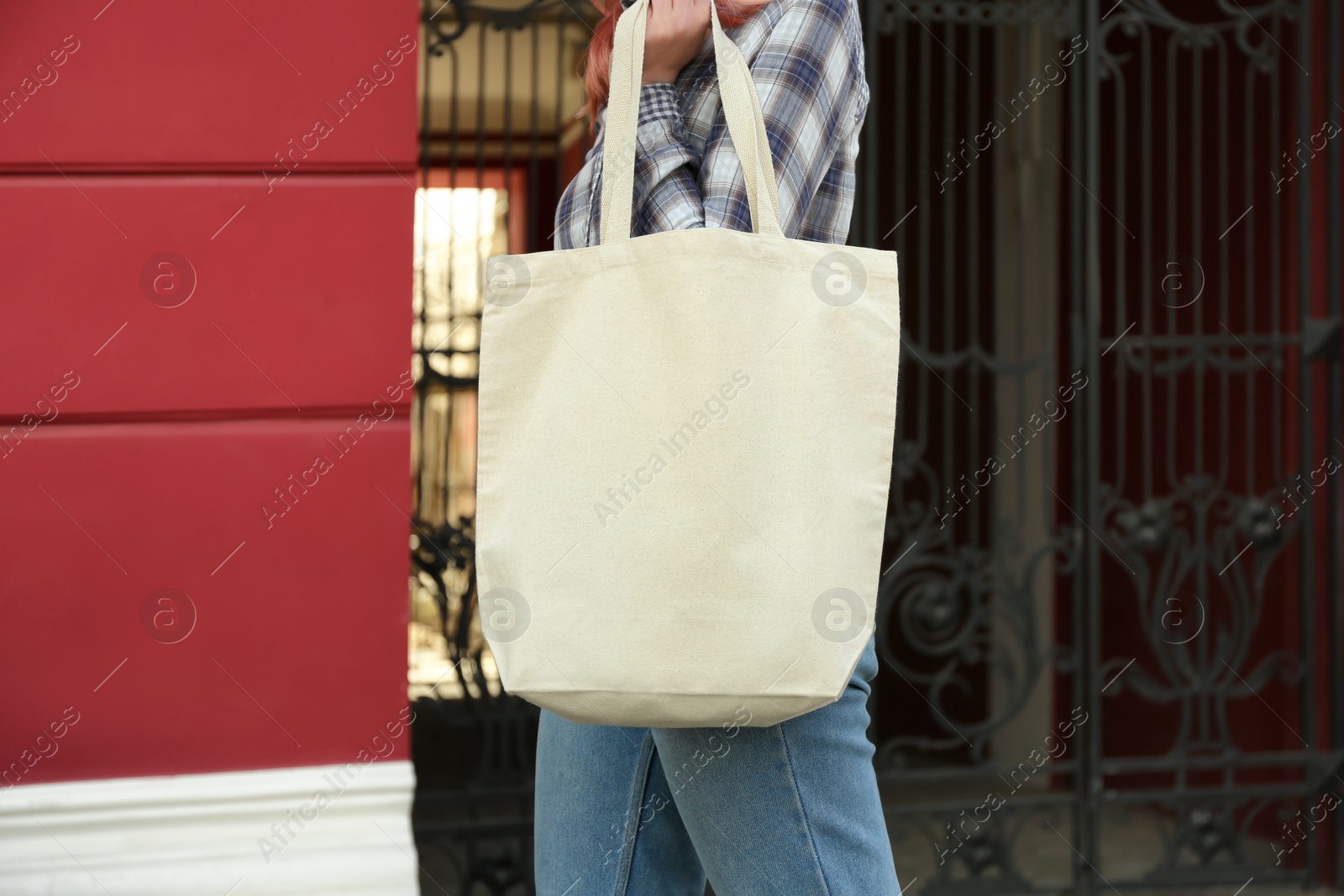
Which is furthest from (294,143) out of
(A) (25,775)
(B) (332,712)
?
(A) (25,775)

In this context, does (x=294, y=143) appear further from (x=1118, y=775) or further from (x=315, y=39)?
(x=1118, y=775)

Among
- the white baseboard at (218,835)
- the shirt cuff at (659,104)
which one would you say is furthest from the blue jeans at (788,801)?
the white baseboard at (218,835)

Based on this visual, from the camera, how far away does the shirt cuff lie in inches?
46.6

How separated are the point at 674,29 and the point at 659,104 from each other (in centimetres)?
7

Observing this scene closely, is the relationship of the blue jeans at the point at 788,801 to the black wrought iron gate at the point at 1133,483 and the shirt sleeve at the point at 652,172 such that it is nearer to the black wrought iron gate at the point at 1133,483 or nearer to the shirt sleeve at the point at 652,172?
the shirt sleeve at the point at 652,172

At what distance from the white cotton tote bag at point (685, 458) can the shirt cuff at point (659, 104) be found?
0.25ft

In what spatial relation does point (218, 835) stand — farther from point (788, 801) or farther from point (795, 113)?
point (795, 113)

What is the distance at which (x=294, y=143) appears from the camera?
2.18 metres

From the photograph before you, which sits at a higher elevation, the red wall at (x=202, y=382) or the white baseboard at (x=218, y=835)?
the red wall at (x=202, y=382)

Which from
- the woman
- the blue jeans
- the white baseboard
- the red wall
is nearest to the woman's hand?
the woman

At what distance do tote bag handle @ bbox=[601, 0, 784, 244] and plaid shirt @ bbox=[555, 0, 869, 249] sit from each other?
1.3 inches

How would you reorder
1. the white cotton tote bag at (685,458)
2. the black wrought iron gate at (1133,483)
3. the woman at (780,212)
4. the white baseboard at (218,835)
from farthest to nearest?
the black wrought iron gate at (1133,483) < the white baseboard at (218,835) < the woman at (780,212) < the white cotton tote bag at (685,458)

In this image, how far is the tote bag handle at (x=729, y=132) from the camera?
3.52 ft

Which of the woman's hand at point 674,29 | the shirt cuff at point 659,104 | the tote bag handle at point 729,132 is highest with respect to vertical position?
the woman's hand at point 674,29
